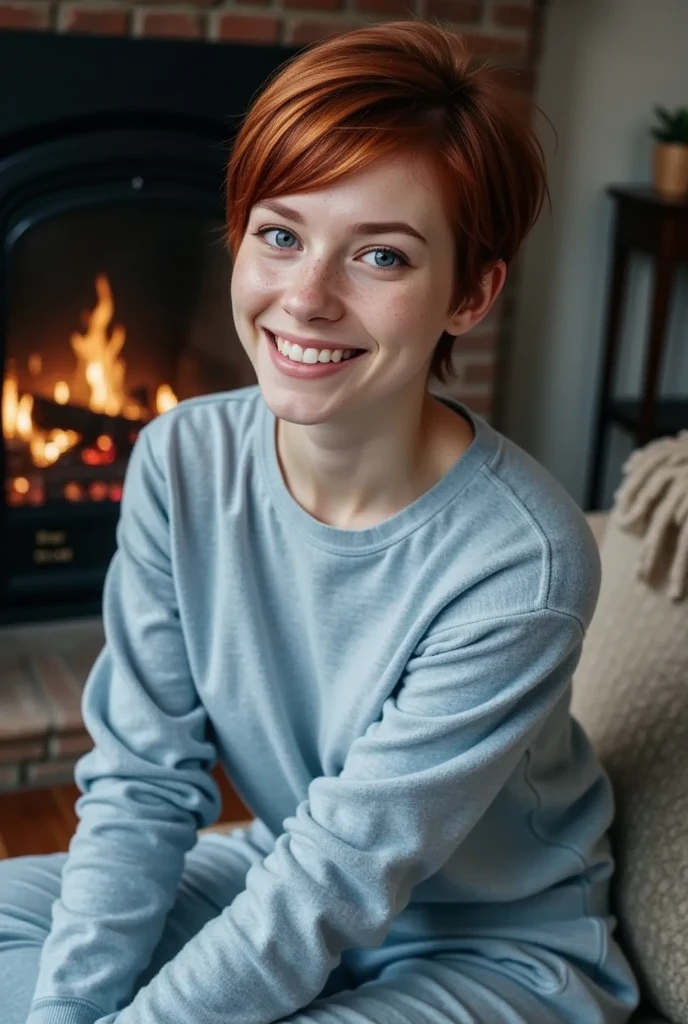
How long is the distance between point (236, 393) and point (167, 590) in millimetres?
189

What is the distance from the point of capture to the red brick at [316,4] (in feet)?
7.07

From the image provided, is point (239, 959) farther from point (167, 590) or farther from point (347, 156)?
point (347, 156)

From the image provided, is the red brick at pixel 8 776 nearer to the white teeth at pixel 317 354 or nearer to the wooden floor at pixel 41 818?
the wooden floor at pixel 41 818

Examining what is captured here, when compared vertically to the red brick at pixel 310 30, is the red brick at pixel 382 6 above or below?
above

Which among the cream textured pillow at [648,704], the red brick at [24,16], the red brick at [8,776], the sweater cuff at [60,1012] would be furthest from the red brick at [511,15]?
the sweater cuff at [60,1012]

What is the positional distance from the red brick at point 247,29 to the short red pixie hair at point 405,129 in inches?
45.0

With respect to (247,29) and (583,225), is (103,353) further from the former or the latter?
(583,225)

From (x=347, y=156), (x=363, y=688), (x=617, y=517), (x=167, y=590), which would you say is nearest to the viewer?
(x=347, y=156)

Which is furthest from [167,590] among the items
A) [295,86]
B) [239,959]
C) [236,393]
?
[295,86]

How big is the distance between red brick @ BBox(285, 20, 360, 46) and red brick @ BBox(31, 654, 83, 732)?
106cm

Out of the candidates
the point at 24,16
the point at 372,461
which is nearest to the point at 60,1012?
the point at 372,461

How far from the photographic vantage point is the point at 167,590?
1.20 m

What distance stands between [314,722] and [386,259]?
0.40 metres

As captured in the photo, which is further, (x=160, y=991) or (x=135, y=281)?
(x=135, y=281)
